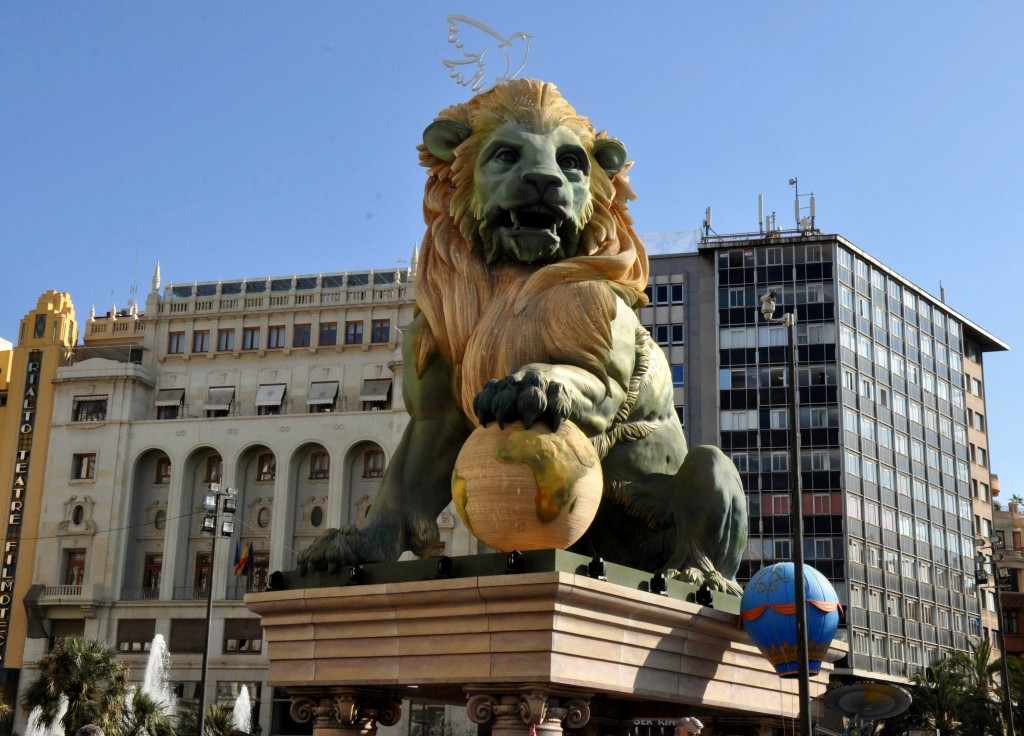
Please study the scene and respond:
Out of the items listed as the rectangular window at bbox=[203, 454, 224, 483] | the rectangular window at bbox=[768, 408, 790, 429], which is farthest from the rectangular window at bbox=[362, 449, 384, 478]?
the rectangular window at bbox=[768, 408, 790, 429]

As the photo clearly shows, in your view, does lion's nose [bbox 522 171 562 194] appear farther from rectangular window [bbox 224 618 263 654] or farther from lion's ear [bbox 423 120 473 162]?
rectangular window [bbox 224 618 263 654]

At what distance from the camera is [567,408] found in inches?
353

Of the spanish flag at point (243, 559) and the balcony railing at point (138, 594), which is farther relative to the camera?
the balcony railing at point (138, 594)

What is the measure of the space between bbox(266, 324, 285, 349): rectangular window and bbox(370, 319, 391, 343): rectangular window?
14.5 ft

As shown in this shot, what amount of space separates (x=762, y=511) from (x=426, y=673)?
5209 centimetres

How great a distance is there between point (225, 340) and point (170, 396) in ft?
11.8

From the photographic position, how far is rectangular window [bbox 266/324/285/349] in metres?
62.2

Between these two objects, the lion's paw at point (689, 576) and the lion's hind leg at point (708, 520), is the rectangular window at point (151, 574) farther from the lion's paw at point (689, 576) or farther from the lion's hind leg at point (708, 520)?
the lion's paw at point (689, 576)

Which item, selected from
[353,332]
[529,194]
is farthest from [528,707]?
[353,332]

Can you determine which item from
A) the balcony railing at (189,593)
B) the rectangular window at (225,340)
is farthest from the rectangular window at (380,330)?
the balcony railing at (189,593)

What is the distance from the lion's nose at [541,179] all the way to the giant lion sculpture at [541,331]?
0.4 inches

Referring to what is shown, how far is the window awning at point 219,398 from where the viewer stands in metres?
61.6

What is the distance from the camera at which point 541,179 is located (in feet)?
32.4

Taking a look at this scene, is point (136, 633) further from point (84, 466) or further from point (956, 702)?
point (956, 702)
